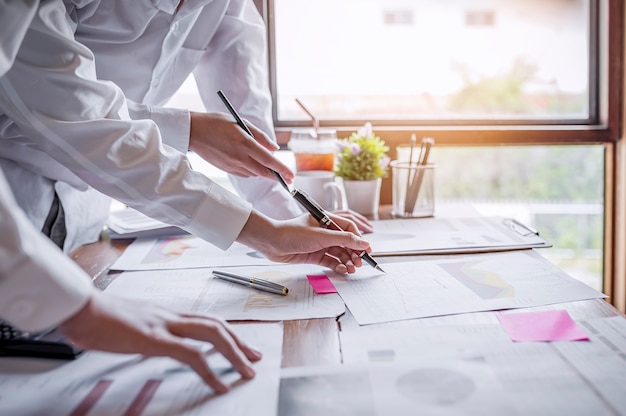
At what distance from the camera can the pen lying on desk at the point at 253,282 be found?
101cm

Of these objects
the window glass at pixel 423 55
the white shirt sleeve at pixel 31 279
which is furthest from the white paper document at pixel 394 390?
the window glass at pixel 423 55

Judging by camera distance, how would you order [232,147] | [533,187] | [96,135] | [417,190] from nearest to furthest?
[96,135] → [232,147] → [417,190] → [533,187]

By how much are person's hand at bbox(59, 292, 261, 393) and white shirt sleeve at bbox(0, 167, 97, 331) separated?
0.02 m

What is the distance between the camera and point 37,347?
2.54ft

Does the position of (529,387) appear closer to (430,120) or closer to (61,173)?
(61,173)

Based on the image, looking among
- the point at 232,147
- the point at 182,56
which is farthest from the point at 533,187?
the point at 232,147

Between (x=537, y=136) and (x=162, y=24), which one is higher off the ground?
(x=162, y=24)

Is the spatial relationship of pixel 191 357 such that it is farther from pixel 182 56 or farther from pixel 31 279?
pixel 182 56

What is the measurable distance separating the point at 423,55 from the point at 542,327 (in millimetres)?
1427

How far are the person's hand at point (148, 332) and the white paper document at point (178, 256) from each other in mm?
476

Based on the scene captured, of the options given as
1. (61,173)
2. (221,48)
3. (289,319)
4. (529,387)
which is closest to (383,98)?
(221,48)

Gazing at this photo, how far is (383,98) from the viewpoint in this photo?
208 cm

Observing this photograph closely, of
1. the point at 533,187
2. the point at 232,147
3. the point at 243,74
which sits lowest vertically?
the point at 533,187

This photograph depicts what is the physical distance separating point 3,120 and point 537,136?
56.5 inches
